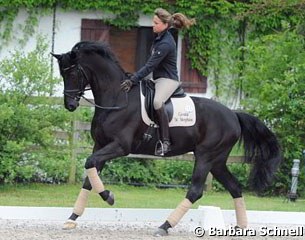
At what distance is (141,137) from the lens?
9516mm

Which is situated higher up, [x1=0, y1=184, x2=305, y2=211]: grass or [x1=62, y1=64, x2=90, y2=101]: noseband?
[x1=62, y1=64, x2=90, y2=101]: noseband

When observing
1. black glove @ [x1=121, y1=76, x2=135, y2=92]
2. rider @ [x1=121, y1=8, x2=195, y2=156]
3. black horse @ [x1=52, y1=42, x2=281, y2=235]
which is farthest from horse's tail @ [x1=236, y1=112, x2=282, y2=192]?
black glove @ [x1=121, y1=76, x2=135, y2=92]

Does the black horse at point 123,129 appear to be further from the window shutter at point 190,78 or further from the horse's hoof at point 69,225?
the window shutter at point 190,78

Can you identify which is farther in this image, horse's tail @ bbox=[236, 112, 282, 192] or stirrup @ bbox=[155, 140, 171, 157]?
horse's tail @ bbox=[236, 112, 282, 192]

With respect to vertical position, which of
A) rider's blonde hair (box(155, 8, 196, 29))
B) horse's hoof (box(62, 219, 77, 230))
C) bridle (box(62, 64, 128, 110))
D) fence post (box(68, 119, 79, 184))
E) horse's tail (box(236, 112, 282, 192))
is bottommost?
horse's hoof (box(62, 219, 77, 230))

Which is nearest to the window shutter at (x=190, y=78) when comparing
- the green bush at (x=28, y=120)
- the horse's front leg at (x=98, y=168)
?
the green bush at (x=28, y=120)

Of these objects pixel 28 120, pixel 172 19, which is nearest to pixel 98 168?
pixel 172 19

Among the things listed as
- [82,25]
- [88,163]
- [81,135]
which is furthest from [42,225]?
[82,25]

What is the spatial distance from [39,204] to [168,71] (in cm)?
326

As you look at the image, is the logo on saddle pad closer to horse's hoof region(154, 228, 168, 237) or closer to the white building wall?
horse's hoof region(154, 228, 168, 237)

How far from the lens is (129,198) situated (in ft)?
42.3

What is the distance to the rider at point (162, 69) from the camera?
30.9 ft

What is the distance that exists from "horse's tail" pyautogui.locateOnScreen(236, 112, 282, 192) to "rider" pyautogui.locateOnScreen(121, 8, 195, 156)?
1117 mm

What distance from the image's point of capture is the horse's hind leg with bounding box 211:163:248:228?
9812mm
